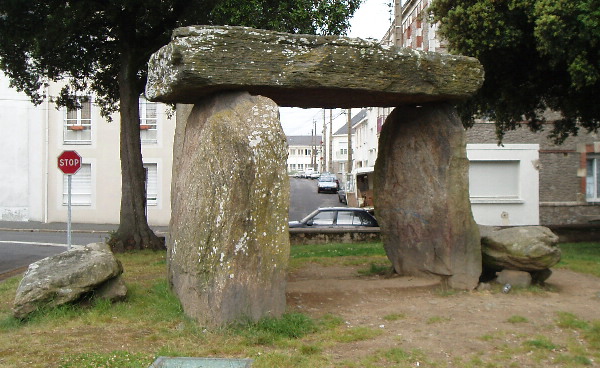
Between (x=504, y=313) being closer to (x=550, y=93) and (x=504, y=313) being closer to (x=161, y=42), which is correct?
(x=550, y=93)

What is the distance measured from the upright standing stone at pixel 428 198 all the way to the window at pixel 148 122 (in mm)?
19871

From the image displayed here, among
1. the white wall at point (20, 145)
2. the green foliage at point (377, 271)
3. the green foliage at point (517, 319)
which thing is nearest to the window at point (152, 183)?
the white wall at point (20, 145)

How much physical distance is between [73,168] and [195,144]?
20.3 ft

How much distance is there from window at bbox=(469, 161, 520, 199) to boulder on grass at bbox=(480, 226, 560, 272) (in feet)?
55.4

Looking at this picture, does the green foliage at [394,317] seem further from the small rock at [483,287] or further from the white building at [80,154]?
the white building at [80,154]

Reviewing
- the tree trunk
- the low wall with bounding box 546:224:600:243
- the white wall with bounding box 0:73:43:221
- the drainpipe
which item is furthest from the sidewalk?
the low wall with bounding box 546:224:600:243

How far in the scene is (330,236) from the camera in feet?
56.3

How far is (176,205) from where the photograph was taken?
320 inches

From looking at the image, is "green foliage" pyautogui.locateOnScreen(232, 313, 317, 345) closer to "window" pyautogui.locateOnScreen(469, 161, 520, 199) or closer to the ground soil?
the ground soil

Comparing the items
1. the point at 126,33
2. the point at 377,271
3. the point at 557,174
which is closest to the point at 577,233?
the point at 377,271

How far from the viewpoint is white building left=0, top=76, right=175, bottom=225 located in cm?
2825

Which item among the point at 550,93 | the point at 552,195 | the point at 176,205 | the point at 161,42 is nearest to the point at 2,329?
the point at 176,205

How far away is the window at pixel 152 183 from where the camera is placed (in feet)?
93.2

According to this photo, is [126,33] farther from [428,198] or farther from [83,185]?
[83,185]
